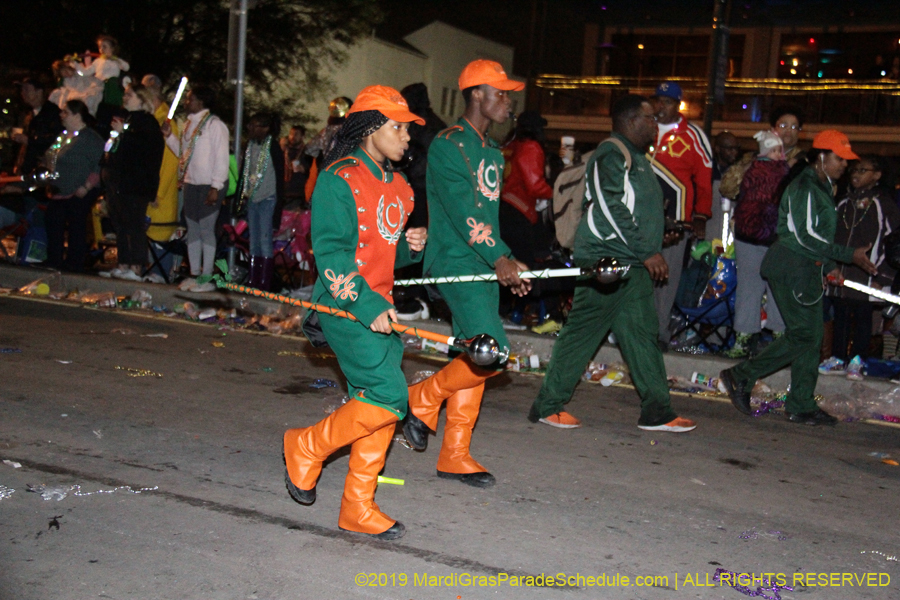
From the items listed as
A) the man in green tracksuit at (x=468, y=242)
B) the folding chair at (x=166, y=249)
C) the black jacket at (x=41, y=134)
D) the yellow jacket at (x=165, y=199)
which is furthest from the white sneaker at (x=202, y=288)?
the man in green tracksuit at (x=468, y=242)

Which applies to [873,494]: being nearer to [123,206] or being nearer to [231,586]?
[231,586]

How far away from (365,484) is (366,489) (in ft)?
0.07

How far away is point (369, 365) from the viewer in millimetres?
3980

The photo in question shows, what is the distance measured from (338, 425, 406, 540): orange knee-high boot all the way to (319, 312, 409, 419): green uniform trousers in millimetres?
153

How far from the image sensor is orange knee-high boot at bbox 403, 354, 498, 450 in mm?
4742

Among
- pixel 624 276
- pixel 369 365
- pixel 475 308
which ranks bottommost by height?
pixel 369 365

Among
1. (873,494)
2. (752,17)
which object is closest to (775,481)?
(873,494)

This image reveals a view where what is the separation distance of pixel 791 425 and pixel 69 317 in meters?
6.58

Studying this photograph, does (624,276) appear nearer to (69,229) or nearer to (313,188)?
(313,188)

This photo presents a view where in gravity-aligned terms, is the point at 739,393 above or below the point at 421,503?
above

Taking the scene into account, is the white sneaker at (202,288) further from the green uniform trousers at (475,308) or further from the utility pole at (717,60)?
the utility pole at (717,60)

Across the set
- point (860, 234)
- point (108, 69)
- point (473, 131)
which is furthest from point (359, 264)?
point (108, 69)

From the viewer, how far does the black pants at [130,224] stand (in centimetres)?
1059

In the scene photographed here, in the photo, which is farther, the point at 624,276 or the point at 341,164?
the point at 624,276
